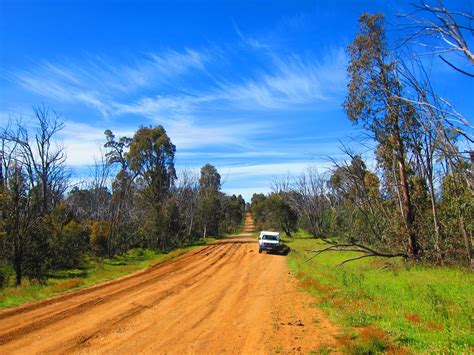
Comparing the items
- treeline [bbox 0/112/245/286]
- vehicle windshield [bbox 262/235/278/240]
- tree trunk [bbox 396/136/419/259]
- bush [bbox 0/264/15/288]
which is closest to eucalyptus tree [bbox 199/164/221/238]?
treeline [bbox 0/112/245/286]

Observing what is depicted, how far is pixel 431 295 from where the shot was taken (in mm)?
9422

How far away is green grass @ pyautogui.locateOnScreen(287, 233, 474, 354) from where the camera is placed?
6.68 metres

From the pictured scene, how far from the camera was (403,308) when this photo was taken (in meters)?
9.14

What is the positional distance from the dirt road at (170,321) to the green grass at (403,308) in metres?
0.70

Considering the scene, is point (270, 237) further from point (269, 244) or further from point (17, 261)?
point (17, 261)

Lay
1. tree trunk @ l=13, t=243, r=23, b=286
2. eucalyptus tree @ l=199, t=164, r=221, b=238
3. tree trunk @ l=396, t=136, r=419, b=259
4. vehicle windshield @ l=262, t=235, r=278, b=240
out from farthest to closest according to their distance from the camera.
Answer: eucalyptus tree @ l=199, t=164, r=221, b=238, vehicle windshield @ l=262, t=235, r=278, b=240, tree trunk @ l=13, t=243, r=23, b=286, tree trunk @ l=396, t=136, r=419, b=259

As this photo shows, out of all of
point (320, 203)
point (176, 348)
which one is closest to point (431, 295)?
point (176, 348)

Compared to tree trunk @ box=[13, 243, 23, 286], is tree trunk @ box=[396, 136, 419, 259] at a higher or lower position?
higher

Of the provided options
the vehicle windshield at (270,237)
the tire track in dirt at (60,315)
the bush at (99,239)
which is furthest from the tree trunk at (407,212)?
the bush at (99,239)

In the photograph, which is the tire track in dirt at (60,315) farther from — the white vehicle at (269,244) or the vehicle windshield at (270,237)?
the vehicle windshield at (270,237)

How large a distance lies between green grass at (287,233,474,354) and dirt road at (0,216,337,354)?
2.30 feet

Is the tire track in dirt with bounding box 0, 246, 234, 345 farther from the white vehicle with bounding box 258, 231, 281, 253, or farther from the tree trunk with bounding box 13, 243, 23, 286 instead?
the white vehicle with bounding box 258, 231, 281, 253

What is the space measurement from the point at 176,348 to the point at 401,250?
14.3m

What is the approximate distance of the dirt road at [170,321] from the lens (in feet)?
23.9
